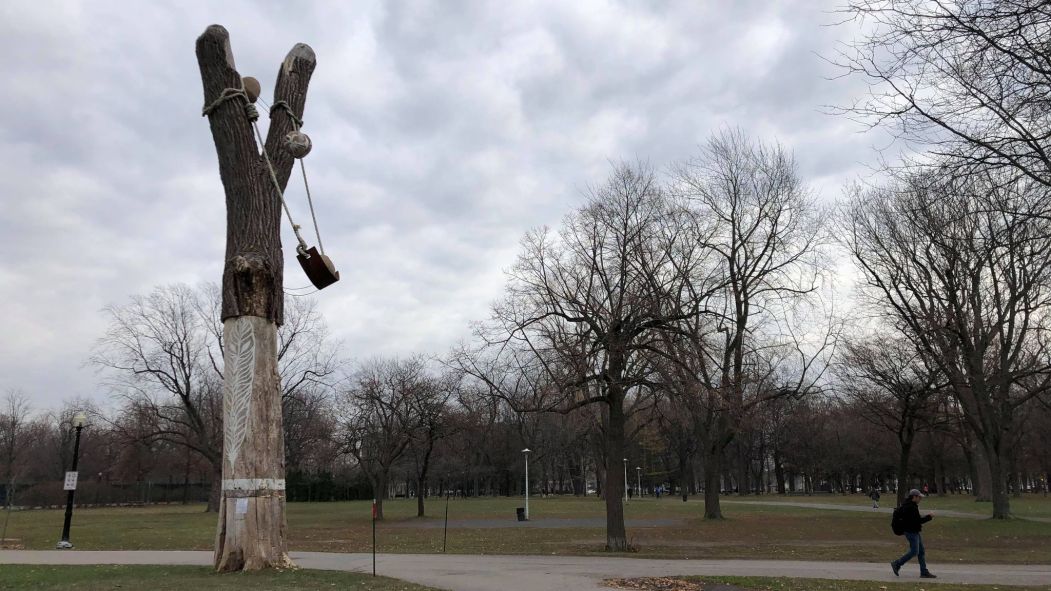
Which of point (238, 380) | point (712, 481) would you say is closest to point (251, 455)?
point (238, 380)

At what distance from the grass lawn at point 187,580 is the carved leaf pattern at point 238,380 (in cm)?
194

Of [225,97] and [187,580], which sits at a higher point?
[225,97]

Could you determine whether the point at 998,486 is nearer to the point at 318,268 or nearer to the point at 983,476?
the point at 983,476

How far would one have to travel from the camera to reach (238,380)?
1195 centimetres

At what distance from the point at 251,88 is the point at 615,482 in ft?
44.3

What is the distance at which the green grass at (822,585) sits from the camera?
458 inches

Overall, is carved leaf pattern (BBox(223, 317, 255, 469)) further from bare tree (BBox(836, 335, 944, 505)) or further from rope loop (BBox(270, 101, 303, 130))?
bare tree (BBox(836, 335, 944, 505))

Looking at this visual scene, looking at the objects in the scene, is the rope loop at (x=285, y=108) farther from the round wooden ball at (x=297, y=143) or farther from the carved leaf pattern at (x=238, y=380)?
the carved leaf pattern at (x=238, y=380)

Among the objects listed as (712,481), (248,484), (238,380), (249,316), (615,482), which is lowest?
(712,481)

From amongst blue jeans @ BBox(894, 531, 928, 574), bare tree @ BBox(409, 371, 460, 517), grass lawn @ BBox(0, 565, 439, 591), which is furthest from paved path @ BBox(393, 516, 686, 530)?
grass lawn @ BBox(0, 565, 439, 591)

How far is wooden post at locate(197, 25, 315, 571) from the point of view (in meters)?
11.4

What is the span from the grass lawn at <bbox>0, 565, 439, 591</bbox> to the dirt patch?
127 inches

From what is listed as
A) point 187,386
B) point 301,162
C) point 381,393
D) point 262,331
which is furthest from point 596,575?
point 187,386

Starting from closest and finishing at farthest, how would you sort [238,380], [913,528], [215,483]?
[238,380] < [913,528] < [215,483]
